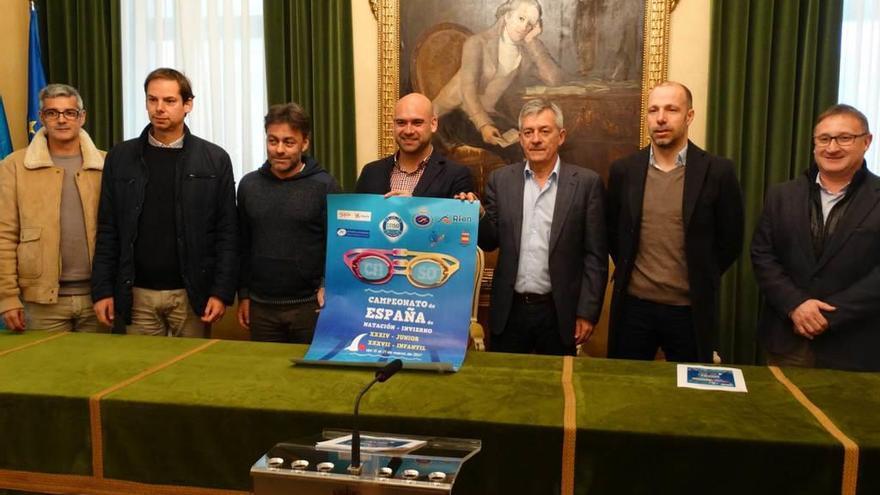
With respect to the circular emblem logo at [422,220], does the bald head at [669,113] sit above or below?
above

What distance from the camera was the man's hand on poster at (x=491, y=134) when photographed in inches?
184

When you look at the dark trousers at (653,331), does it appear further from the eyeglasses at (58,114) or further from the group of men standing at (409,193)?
the eyeglasses at (58,114)

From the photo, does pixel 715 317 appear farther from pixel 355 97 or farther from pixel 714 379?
pixel 355 97

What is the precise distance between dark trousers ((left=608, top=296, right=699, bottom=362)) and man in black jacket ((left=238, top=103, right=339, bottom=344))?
1282 millimetres

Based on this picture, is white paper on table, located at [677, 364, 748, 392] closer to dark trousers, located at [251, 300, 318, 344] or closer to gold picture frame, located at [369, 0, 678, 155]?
dark trousers, located at [251, 300, 318, 344]

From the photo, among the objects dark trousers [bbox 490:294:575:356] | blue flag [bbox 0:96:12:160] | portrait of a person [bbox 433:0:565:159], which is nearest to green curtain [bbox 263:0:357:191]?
portrait of a person [bbox 433:0:565:159]

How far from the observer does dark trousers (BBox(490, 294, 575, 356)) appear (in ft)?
9.39

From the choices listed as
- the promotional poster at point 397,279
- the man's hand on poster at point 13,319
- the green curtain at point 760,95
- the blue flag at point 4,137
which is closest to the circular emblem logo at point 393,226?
the promotional poster at point 397,279

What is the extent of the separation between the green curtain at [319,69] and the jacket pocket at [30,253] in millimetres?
2202

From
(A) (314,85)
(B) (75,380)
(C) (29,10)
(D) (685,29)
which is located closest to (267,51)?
(A) (314,85)

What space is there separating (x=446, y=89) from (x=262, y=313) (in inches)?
91.8

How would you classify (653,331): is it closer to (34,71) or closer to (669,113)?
(669,113)

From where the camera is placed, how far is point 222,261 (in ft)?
9.71

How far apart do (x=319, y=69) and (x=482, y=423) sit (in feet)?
12.2
